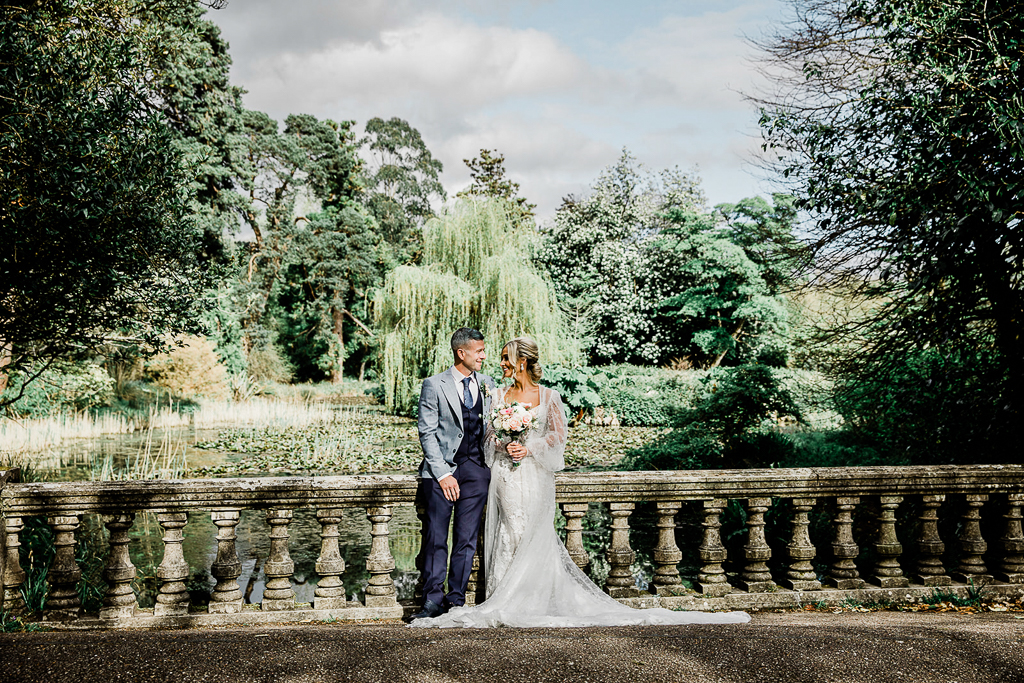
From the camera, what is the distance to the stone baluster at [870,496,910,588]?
478 centimetres

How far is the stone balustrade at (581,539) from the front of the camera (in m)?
4.21

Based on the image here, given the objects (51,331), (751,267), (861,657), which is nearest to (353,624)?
(861,657)

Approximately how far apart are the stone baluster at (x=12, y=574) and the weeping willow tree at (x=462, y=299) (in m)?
15.6

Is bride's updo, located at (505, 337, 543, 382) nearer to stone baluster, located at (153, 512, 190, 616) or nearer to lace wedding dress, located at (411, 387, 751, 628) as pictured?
lace wedding dress, located at (411, 387, 751, 628)

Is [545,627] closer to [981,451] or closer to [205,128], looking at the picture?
[981,451]

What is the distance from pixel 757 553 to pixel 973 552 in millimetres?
1577

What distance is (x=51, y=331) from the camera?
7562mm

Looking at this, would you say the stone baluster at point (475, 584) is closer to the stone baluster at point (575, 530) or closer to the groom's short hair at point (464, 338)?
the stone baluster at point (575, 530)

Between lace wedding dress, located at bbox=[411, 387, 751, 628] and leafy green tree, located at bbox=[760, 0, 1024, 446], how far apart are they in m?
3.64

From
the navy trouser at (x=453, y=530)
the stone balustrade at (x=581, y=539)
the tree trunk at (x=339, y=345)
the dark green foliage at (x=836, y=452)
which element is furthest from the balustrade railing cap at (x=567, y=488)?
the tree trunk at (x=339, y=345)

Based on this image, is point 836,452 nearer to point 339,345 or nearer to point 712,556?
point 712,556

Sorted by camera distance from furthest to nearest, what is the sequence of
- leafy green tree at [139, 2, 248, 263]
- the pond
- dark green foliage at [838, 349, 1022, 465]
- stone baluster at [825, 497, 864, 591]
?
leafy green tree at [139, 2, 248, 263] < the pond < dark green foliage at [838, 349, 1022, 465] < stone baluster at [825, 497, 864, 591]

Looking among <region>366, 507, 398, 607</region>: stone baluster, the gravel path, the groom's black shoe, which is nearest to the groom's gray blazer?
<region>366, 507, 398, 607</region>: stone baluster

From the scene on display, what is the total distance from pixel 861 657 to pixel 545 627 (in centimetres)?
164
